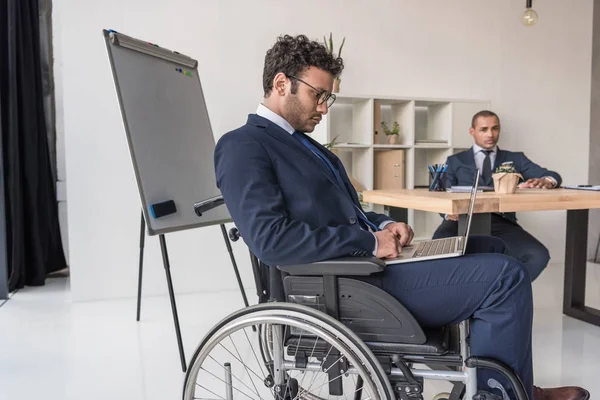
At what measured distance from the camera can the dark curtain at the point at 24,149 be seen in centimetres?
333

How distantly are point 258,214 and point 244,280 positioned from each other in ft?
7.87

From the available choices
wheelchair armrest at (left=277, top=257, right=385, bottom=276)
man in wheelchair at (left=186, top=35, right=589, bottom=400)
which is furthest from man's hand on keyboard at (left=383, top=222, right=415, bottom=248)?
wheelchair armrest at (left=277, top=257, right=385, bottom=276)

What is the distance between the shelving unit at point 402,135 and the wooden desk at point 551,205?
3.56 ft

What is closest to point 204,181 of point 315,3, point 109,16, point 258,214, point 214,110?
point 214,110

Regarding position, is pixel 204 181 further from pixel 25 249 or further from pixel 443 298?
pixel 25 249

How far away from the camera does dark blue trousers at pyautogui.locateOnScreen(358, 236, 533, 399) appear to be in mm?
1137

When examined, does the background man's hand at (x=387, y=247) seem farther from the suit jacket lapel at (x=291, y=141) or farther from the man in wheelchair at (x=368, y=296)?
the suit jacket lapel at (x=291, y=141)

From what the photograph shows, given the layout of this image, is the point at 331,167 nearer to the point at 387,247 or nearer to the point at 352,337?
the point at 387,247

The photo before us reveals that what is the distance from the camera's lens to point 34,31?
11.9 ft

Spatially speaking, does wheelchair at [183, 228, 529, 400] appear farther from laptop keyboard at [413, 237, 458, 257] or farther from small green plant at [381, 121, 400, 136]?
small green plant at [381, 121, 400, 136]

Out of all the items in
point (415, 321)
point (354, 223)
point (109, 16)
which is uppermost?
point (109, 16)

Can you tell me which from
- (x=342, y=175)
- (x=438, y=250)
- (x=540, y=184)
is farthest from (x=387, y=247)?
(x=540, y=184)

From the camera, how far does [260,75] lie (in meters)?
3.45

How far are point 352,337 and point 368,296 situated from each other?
0.36 feet
